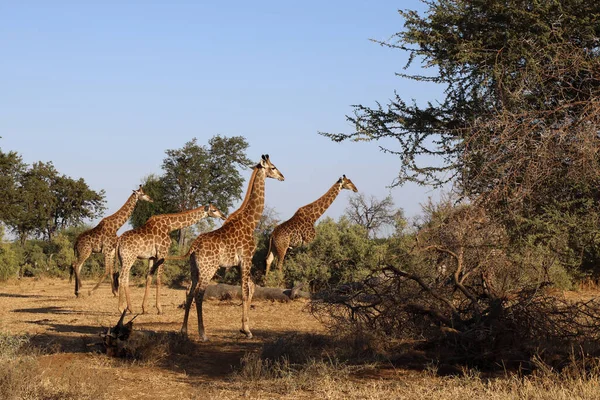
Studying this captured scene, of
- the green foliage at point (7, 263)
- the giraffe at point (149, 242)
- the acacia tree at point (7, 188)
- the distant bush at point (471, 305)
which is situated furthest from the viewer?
the acacia tree at point (7, 188)

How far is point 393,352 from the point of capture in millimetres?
9414

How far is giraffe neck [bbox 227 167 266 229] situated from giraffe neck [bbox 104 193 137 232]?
273 inches

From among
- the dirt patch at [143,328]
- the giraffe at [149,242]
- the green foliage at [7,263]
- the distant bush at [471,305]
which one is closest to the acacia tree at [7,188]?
the green foliage at [7,263]

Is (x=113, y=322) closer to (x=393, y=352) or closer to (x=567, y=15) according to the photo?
(x=393, y=352)

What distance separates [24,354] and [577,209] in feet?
24.1

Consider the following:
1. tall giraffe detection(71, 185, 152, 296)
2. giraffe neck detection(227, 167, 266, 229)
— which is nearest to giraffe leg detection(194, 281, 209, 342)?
giraffe neck detection(227, 167, 266, 229)

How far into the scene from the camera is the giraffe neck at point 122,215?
1927 centimetres

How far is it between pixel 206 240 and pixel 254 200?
4.38ft

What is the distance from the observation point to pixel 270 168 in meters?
13.5

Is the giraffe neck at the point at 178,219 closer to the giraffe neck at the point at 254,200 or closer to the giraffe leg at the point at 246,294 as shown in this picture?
the giraffe neck at the point at 254,200

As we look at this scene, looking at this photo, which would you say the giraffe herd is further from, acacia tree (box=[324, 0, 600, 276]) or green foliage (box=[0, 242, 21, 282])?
green foliage (box=[0, 242, 21, 282])

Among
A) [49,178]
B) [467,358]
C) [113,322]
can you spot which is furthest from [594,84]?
[49,178]

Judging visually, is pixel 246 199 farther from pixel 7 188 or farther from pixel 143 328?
pixel 7 188

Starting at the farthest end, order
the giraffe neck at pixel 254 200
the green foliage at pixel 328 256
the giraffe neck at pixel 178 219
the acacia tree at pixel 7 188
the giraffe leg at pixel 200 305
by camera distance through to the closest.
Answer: the acacia tree at pixel 7 188, the green foliage at pixel 328 256, the giraffe neck at pixel 178 219, the giraffe neck at pixel 254 200, the giraffe leg at pixel 200 305
